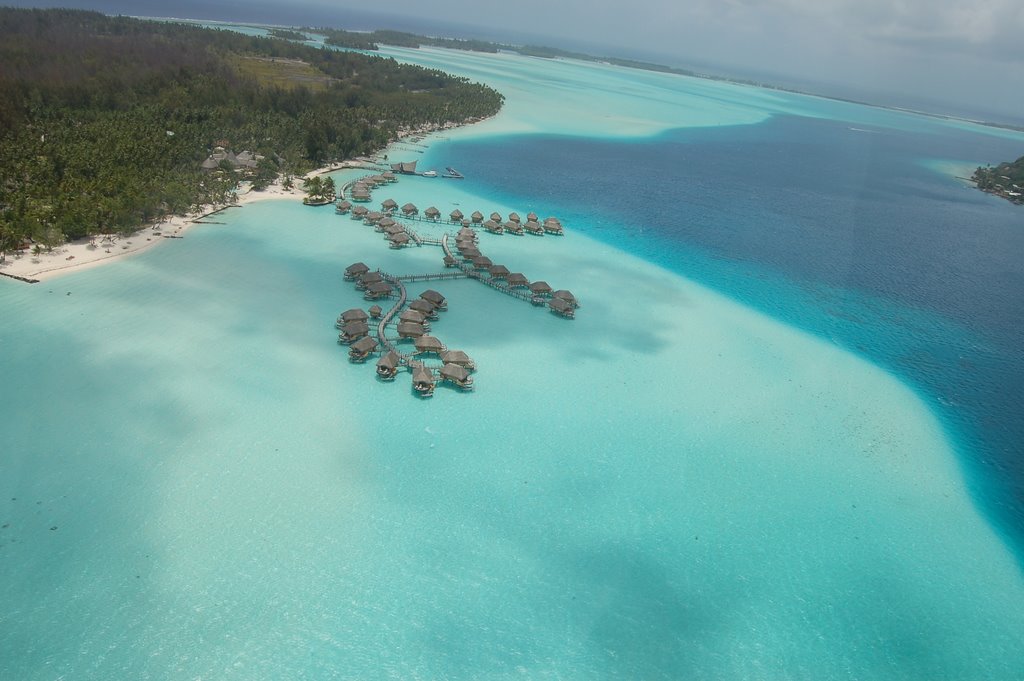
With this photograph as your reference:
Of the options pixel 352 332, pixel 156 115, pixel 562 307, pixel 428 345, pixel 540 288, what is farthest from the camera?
pixel 156 115

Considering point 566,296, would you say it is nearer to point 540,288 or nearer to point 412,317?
point 540,288

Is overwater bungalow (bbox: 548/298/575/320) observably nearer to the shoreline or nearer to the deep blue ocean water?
the deep blue ocean water

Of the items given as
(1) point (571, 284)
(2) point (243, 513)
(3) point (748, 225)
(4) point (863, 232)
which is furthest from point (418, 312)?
(4) point (863, 232)

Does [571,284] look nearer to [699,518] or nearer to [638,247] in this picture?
[638,247]

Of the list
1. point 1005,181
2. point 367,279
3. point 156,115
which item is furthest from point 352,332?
point 1005,181

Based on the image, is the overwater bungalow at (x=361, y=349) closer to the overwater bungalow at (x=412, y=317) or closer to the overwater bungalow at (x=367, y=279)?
the overwater bungalow at (x=412, y=317)

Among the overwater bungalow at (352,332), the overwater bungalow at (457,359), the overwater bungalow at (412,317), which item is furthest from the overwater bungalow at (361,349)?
the overwater bungalow at (457,359)
